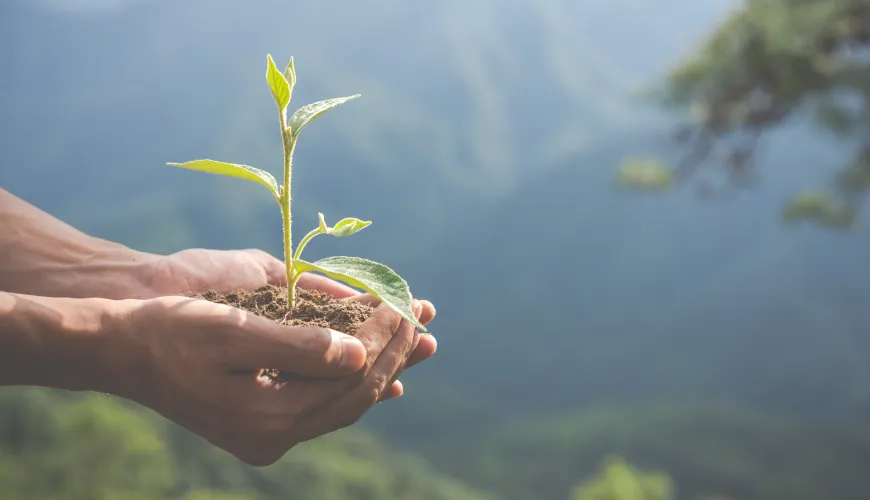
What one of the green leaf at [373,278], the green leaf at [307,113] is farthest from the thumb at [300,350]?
the green leaf at [307,113]

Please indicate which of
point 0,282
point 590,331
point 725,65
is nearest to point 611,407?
point 590,331

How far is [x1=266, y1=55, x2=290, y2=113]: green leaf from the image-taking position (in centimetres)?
153

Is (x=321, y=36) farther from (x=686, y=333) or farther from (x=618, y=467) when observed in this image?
(x=618, y=467)

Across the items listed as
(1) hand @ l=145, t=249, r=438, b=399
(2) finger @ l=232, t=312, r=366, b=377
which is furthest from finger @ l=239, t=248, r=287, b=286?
(2) finger @ l=232, t=312, r=366, b=377

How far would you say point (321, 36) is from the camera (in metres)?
67.5

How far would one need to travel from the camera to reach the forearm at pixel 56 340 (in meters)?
1.35

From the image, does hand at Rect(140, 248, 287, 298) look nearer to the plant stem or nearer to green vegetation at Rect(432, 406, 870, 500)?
the plant stem

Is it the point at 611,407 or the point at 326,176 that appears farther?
the point at 326,176

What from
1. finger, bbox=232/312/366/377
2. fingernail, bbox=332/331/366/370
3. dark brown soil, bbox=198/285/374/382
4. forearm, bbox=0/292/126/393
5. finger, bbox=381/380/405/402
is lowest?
forearm, bbox=0/292/126/393

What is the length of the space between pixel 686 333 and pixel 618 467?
39131mm

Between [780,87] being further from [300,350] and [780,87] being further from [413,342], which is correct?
[300,350]

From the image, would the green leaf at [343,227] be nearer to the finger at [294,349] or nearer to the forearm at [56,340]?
the finger at [294,349]

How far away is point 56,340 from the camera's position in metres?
1.38

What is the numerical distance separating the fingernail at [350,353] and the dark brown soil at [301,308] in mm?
176
